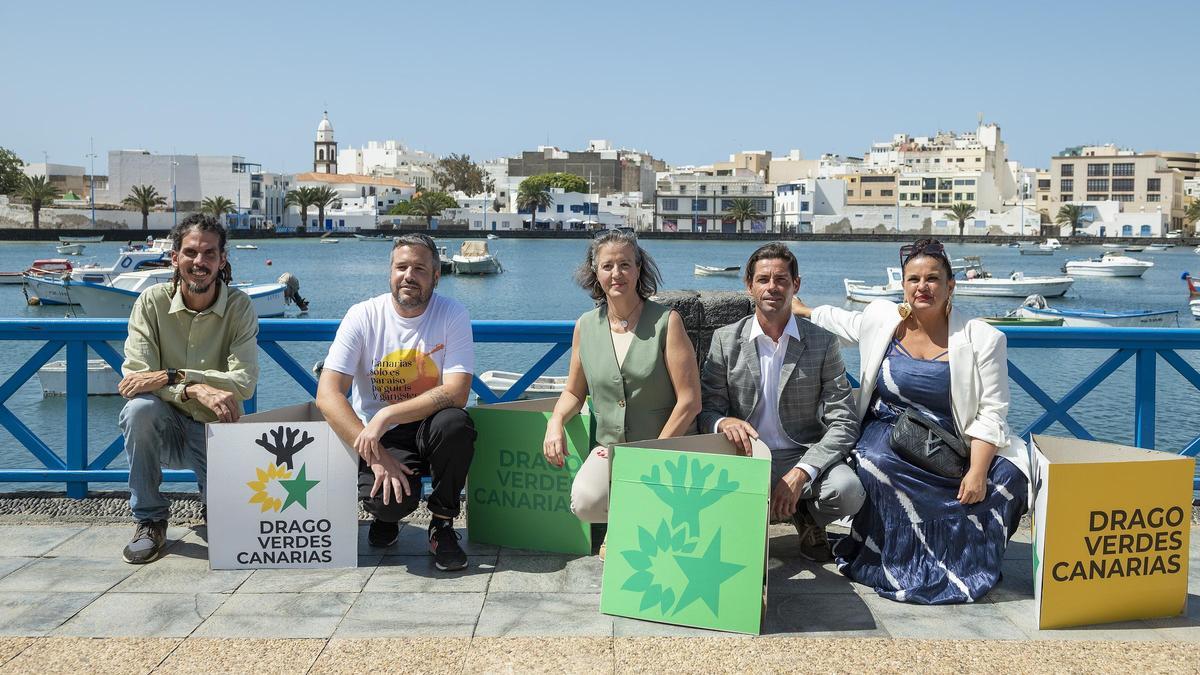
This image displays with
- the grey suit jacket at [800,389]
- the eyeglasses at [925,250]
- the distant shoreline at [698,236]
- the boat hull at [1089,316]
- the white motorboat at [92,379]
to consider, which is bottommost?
the white motorboat at [92,379]

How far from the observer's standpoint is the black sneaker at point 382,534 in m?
5.03

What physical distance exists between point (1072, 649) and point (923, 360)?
1.32 metres

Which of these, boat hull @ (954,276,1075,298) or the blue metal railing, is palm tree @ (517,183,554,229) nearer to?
boat hull @ (954,276,1075,298)

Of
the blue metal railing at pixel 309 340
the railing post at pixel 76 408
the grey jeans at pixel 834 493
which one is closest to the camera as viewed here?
the grey jeans at pixel 834 493

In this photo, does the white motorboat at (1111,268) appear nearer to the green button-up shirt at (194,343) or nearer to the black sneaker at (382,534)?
the black sneaker at (382,534)

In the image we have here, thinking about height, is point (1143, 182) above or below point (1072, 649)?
above

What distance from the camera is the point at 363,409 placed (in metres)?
4.84

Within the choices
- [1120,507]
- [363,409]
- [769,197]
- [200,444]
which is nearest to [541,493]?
[363,409]

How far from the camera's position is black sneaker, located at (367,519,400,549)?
5.03m

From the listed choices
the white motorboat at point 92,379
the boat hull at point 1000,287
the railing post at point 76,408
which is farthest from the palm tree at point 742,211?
the railing post at point 76,408

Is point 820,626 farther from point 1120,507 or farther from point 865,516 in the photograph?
point 1120,507

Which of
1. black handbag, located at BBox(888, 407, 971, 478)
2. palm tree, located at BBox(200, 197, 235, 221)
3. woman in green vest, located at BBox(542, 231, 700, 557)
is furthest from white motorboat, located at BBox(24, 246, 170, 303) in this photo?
palm tree, located at BBox(200, 197, 235, 221)

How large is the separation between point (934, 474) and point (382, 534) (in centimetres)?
253

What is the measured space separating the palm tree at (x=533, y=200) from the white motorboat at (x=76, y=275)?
336 feet
